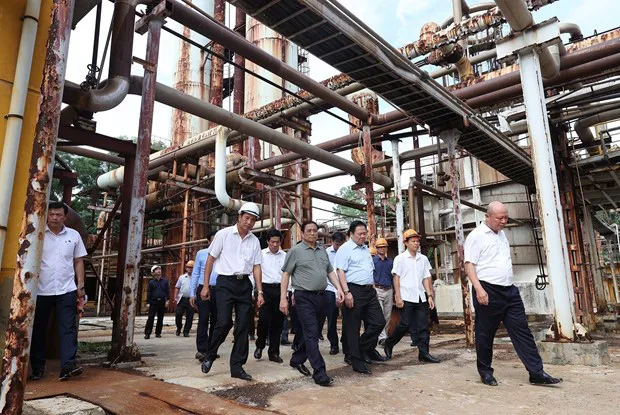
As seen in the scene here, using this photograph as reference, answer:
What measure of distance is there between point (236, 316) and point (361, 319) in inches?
60.9

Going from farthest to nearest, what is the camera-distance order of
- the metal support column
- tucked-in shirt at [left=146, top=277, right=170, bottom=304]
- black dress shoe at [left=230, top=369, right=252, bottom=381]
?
tucked-in shirt at [left=146, top=277, right=170, bottom=304], the metal support column, black dress shoe at [left=230, top=369, right=252, bottom=381]

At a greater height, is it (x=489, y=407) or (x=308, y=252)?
(x=308, y=252)

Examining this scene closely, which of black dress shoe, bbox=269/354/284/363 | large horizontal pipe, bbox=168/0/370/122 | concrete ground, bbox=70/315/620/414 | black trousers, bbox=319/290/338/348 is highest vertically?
large horizontal pipe, bbox=168/0/370/122

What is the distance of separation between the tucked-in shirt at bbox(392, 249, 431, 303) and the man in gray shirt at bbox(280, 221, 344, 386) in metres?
1.33

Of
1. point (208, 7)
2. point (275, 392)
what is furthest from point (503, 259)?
point (208, 7)

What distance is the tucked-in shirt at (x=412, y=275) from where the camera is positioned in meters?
5.59

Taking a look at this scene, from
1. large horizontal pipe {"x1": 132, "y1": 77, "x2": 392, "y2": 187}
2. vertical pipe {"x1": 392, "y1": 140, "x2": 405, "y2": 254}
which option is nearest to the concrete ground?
large horizontal pipe {"x1": 132, "y1": 77, "x2": 392, "y2": 187}

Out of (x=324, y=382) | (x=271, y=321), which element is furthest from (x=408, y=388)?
(x=271, y=321)

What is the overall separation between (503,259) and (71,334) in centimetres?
436

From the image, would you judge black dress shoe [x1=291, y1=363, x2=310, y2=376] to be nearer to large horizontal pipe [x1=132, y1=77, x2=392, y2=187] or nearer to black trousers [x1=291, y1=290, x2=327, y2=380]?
black trousers [x1=291, y1=290, x2=327, y2=380]

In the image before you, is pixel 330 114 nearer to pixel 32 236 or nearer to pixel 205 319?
pixel 205 319

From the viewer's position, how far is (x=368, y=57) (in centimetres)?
568

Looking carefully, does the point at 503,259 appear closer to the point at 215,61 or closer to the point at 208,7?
the point at 215,61

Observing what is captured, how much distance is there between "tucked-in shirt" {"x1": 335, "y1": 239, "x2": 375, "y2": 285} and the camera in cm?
503
